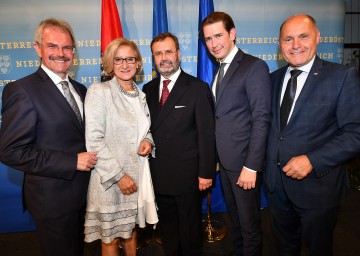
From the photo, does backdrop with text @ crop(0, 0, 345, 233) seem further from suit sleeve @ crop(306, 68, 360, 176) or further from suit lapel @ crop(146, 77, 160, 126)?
suit sleeve @ crop(306, 68, 360, 176)

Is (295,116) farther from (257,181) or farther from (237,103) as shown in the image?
(257,181)

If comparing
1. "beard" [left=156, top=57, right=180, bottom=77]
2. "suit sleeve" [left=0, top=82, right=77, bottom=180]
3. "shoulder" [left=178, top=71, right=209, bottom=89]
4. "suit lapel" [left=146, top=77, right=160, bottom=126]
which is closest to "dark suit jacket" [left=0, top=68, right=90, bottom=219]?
"suit sleeve" [left=0, top=82, right=77, bottom=180]

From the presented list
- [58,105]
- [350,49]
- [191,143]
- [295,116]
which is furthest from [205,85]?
[350,49]

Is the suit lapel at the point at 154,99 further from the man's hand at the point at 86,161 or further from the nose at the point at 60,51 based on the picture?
the nose at the point at 60,51

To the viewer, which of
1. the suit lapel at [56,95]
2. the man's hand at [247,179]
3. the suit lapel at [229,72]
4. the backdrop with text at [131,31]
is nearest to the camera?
the suit lapel at [56,95]

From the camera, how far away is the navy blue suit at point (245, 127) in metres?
2.02

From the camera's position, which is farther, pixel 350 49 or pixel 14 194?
pixel 350 49

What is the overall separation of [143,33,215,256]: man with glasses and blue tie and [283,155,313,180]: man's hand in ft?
2.06

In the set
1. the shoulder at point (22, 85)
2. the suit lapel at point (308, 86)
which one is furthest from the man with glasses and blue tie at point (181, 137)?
the shoulder at point (22, 85)

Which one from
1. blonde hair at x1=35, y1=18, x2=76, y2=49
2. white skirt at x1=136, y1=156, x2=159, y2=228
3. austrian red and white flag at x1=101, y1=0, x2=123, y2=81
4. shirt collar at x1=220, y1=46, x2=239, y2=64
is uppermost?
austrian red and white flag at x1=101, y1=0, x2=123, y2=81

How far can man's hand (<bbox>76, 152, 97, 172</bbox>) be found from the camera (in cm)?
176

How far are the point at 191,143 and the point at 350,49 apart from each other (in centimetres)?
527

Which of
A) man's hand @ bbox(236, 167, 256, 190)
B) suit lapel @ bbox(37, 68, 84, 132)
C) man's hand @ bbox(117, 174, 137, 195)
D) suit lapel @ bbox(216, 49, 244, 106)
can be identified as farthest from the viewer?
suit lapel @ bbox(216, 49, 244, 106)

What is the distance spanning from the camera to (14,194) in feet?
11.7
